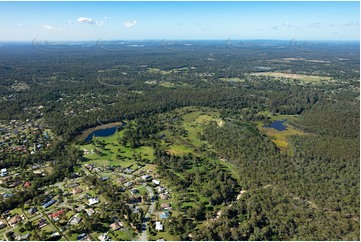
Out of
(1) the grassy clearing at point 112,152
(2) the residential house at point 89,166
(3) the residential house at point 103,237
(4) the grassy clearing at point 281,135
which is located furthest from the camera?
(4) the grassy clearing at point 281,135

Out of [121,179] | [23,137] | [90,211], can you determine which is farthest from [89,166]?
[23,137]

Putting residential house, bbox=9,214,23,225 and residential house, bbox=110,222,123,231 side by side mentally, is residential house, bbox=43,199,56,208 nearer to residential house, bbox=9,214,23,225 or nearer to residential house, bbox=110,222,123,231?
residential house, bbox=9,214,23,225

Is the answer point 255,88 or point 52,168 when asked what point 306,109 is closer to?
point 255,88

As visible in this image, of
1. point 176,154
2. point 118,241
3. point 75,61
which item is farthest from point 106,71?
point 118,241

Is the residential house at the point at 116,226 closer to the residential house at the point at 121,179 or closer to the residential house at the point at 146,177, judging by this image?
the residential house at the point at 121,179

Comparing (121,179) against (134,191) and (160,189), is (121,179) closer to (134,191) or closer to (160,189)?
(134,191)

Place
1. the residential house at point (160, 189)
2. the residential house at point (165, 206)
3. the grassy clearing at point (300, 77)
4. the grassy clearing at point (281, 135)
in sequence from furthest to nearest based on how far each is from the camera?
1. the grassy clearing at point (300, 77)
2. the grassy clearing at point (281, 135)
3. the residential house at point (160, 189)
4. the residential house at point (165, 206)

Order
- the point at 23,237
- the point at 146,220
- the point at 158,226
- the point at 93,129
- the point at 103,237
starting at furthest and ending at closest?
the point at 93,129, the point at 146,220, the point at 158,226, the point at 23,237, the point at 103,237

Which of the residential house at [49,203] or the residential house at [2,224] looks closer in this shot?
the residential house at [2,224]

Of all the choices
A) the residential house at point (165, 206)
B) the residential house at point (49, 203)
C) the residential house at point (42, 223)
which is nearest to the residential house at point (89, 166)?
the residential house at point (49, 203)
